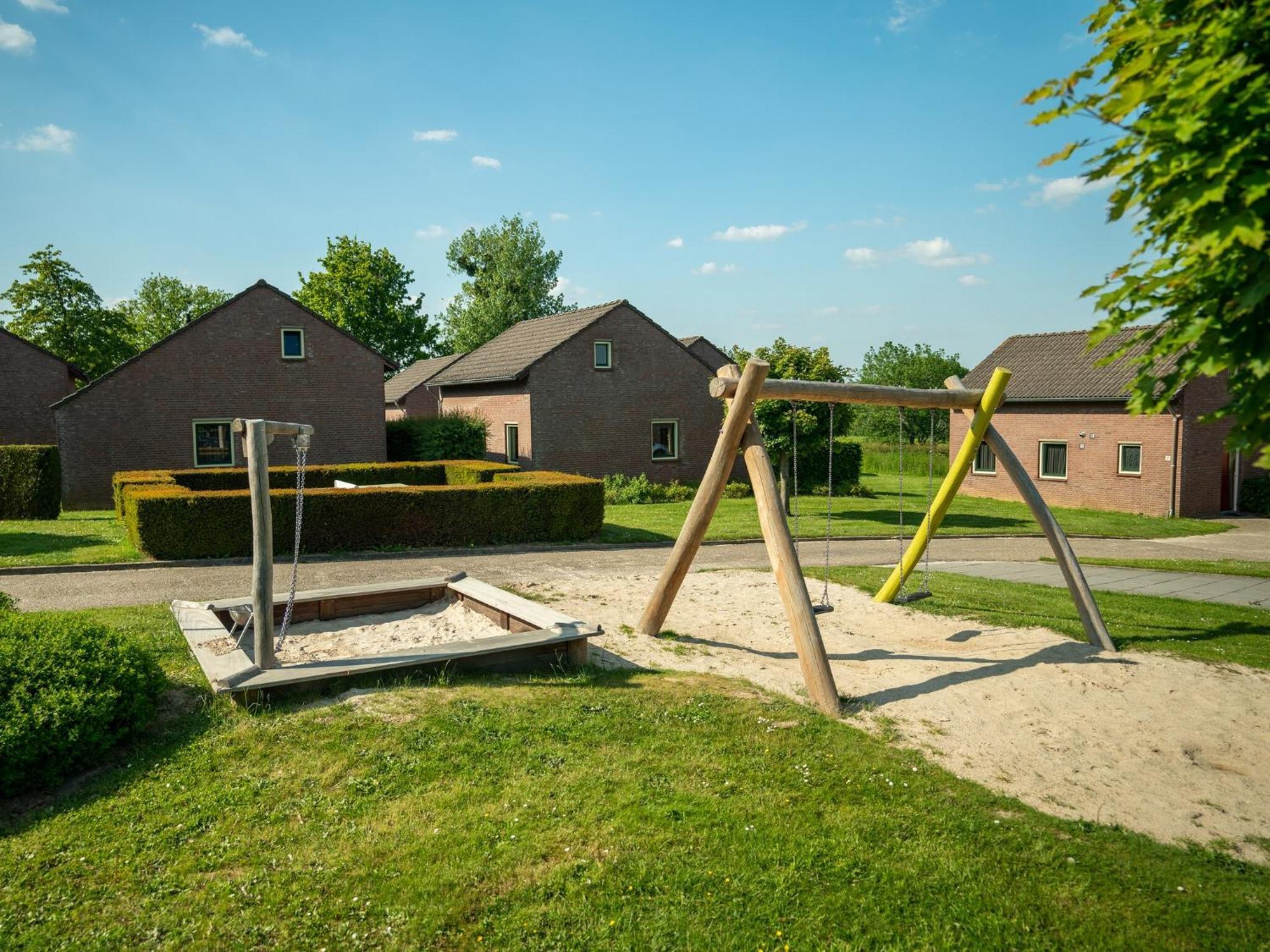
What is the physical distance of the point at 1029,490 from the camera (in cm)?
891

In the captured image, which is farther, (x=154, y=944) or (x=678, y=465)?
(x=678, y=465)

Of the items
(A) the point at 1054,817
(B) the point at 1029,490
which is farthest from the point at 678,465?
(A) the point at 1054,817

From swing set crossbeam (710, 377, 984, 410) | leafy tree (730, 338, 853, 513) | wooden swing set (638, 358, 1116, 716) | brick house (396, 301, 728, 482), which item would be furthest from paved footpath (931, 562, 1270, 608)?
brick house (396, 301, 728, 482)

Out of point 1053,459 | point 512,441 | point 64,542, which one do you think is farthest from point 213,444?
point 1053,459

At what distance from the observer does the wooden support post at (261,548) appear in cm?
645

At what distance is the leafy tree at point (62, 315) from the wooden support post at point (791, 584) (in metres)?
44.3

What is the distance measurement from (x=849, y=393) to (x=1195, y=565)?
34.5ft

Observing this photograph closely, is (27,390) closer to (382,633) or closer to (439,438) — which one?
(439,438)

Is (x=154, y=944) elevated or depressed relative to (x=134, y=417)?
depressed

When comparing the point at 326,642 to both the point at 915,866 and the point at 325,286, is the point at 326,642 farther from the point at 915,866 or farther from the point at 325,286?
the point at 325,286

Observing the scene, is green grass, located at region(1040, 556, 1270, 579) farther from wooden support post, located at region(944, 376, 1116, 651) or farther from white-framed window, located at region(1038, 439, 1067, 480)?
white-framed window, located at region(1038, 439, 1067, 480)

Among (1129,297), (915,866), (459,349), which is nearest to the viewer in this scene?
(1129,297)

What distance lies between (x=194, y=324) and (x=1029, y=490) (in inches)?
907

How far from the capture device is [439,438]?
27.3 metres
